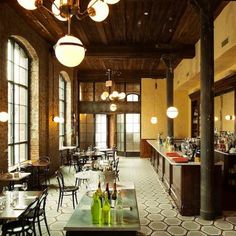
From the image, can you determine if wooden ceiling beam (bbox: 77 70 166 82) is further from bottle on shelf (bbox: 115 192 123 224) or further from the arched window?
bottle on shelf (bbox: 115 192 123 224)

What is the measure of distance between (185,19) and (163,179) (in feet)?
15.9

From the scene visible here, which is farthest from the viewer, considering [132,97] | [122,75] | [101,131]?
[101,131]

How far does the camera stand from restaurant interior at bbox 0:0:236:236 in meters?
3.94

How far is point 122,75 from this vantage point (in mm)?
16312

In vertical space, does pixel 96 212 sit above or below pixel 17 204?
above

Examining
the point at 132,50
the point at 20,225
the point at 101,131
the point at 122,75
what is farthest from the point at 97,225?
the point at 101,131

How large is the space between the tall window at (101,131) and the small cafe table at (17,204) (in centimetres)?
1177

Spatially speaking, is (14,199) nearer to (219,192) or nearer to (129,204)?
(129,204)

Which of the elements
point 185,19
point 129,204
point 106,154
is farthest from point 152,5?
point 106,154

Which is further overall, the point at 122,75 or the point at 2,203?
the point at 122,75

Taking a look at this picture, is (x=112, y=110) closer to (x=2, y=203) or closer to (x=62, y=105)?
(x=62, y=105)

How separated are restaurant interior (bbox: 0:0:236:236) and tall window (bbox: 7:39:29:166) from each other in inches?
1.2

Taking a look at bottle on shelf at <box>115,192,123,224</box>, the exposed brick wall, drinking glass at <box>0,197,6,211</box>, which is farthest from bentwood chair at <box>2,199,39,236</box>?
the exposed brick wall

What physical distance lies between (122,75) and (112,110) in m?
2.06
